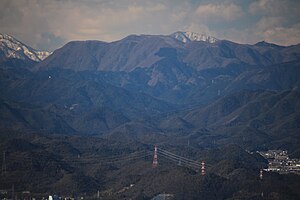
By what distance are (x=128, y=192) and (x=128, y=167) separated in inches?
1598

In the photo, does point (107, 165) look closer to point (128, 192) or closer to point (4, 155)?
point (4, 155)

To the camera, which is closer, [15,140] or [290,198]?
[290,198]

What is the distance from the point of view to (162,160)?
18438cm

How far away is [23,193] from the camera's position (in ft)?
420

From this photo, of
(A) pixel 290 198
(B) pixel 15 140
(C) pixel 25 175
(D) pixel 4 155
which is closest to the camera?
(A) pixel 290 198

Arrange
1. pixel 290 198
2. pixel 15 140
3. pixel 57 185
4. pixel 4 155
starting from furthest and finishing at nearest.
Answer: pixel 15 140 < pixel 4 155 < pixel 57 185 < pixel 290 198

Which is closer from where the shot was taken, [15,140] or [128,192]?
[128,192]

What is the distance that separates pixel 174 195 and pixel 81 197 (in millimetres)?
17731

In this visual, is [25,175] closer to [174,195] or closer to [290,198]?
[174,195]

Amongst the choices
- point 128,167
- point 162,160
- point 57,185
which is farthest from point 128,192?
point 162,160

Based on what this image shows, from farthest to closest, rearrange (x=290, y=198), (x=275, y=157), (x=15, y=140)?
(x=275, y=157) → (x=15, y=140) → (x=290, y=198)

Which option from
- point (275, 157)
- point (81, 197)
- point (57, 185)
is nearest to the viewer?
point (81, 197)

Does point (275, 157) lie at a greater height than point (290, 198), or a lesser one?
greater

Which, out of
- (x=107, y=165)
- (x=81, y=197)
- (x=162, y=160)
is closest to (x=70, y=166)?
(x=107, y=165)
